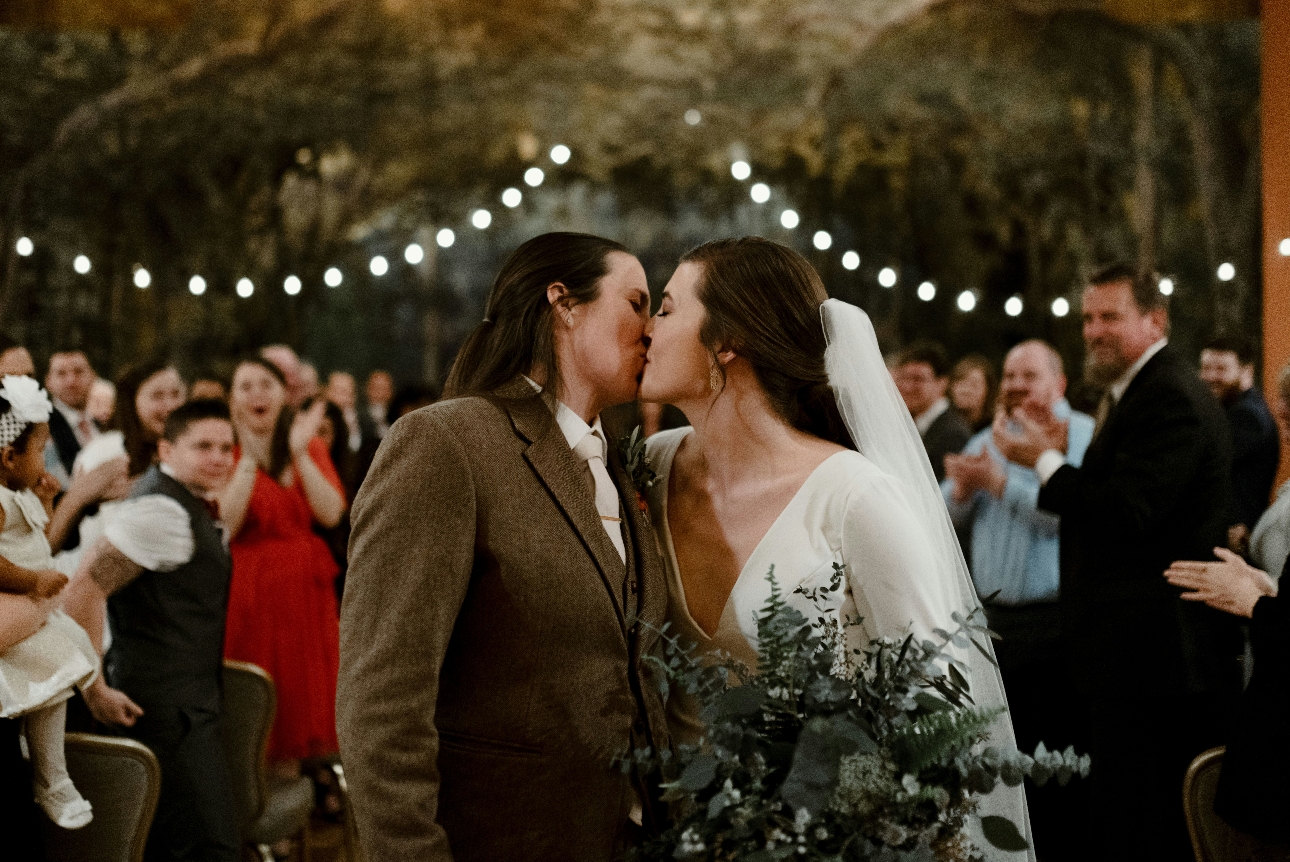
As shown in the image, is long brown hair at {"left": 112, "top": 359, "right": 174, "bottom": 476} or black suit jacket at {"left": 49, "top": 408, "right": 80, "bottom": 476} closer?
long brown hair at {"left": 112, "top": 359, "right": 174, "bottom": 476}

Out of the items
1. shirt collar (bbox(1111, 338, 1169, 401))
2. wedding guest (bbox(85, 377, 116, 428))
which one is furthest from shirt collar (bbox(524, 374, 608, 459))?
wedding guest (bbox(85, 377, 116, 428))

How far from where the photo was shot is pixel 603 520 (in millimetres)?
2061

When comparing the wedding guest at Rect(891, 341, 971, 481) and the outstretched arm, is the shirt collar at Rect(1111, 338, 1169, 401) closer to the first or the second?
the wedding guest at Rect(891, 341, 971, 481)

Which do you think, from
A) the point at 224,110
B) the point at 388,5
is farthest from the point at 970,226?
the point at 224,110

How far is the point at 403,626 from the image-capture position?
5.68 feet

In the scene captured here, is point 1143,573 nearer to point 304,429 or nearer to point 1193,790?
point 1193,790

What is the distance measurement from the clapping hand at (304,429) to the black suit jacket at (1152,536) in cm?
309

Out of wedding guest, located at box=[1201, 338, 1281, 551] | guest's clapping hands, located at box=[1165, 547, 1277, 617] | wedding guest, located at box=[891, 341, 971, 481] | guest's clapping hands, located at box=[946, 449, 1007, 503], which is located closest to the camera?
guest's clapping hands, located at box=[1165, 547, 1277, 617]

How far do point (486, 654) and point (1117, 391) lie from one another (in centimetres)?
304

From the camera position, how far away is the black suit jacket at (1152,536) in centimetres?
394

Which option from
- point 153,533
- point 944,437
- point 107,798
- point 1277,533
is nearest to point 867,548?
point 1277,533

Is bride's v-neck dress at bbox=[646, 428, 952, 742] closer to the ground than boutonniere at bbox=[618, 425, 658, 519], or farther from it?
closer to the ground

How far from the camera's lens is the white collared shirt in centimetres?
405

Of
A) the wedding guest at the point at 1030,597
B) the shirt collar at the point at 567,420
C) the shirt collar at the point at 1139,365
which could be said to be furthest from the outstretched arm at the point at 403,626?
the wedding guest at the point at 1030,597
